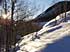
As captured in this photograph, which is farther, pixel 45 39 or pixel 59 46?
pixel 45 39

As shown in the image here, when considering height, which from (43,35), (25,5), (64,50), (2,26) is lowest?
(64,50)

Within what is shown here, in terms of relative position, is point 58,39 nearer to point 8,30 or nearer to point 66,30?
point 66,30

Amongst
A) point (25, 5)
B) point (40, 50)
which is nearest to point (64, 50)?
point (40, 50)

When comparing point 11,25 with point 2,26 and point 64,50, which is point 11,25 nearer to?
point 2,26

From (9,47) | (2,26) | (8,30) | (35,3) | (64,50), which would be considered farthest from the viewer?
(35,3)

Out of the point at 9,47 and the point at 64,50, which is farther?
the point at 9,47

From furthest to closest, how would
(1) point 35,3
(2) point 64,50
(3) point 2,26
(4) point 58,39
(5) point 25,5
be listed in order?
(1) point 35,3 → (5) point 25,5 → (3) point 2,26 → (4) point 58,39 → (2) point 64,50

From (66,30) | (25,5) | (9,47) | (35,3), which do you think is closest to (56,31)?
(66,30)

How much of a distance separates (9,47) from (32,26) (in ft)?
4.21

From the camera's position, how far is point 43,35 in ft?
7.46

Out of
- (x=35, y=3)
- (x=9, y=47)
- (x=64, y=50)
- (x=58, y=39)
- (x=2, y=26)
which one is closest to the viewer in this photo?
(x=64, y=50)

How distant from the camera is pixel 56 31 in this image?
229 cm

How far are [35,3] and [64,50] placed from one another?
2.00 metres

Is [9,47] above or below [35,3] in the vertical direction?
below
